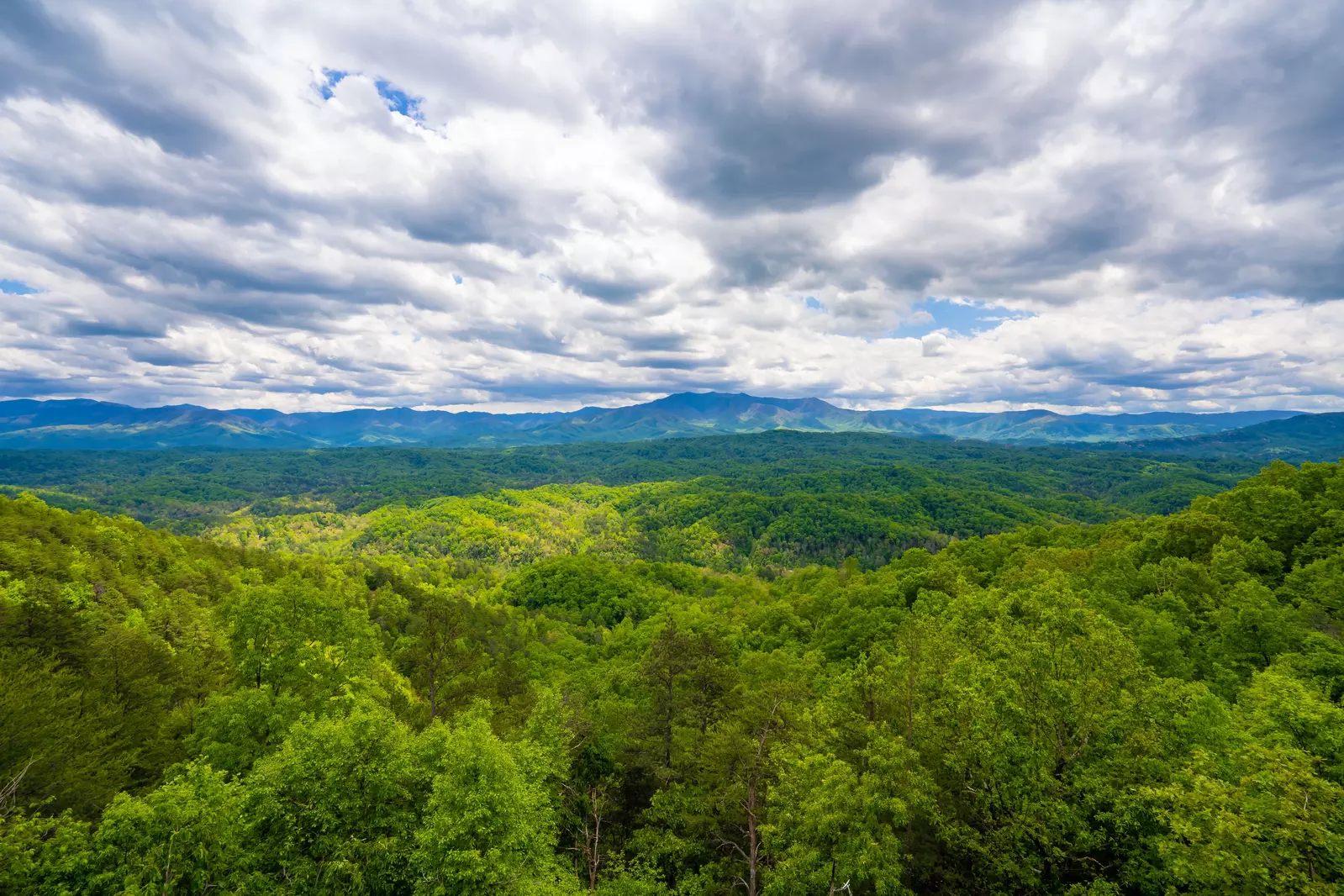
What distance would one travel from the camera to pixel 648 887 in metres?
26.3

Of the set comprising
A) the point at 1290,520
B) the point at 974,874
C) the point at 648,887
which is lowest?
the point at 648,887

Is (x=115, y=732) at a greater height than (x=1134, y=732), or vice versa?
(x=1134, y=732)

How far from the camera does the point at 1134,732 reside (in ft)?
77.4

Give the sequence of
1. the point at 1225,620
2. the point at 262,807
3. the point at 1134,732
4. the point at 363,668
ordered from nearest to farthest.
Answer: the point at 262,807
the point at 1134,732
the point at 1225,620
the point at 363,668

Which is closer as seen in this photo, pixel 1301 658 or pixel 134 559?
pixel 1301 658

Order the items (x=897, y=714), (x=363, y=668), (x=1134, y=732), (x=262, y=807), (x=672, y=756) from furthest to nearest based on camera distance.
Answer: (x=363, y=668)
(x=672, y=756)
(x=897, y=714)
(x=1134, y=732)
(x=262, y=807)

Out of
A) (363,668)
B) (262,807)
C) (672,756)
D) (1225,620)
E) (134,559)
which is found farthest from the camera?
(134,559)

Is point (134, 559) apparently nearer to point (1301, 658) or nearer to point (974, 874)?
point (974, 874)

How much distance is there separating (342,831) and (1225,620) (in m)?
52.7

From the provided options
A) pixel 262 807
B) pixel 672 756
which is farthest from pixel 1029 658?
pixel 262 807

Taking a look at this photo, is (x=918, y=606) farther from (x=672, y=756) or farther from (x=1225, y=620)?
(x=672, y=756)

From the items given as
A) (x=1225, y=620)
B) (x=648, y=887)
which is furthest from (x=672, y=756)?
(x=1225, y=620)

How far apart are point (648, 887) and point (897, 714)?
15.2 meters

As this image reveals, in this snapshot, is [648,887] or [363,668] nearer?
[648,887]
